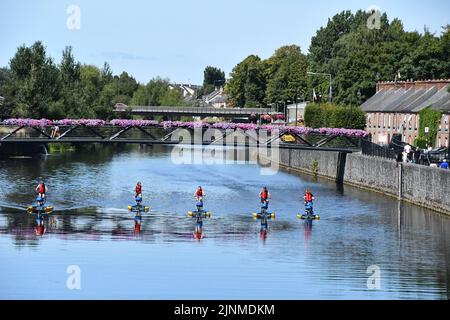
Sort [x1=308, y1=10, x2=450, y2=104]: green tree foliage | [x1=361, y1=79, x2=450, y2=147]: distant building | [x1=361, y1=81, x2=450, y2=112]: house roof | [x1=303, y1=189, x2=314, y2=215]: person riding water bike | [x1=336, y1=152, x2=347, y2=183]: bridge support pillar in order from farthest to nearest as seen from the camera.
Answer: [x1=308, y1=10, x2=450, y2=104]: green tree foliage < [x1=361, y1=81, x2=450, y2=112]: house roof < [x1=361, y1=79, x2=450, y2=147]: distant building < [x1=336, y1=152, x2=347, y2=183]: bridge support pillar < [x1=303, y1=189, x2=314, y2=215]: person riding water bike

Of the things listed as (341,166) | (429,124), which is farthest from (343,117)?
(341,166)

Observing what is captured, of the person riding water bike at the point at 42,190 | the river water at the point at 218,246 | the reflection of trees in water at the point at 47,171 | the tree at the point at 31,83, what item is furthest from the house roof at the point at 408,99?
the person riding water bike at the point at 42,190

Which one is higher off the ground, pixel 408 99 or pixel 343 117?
pixel 408 99

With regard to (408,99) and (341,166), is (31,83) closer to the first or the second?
(408,99)

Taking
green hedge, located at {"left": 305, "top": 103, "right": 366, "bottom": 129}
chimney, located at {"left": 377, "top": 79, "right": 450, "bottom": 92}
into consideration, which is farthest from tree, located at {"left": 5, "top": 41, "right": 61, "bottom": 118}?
chimney, located at {"left": 377, "top": 79, "right": 450, "bottom": 92}

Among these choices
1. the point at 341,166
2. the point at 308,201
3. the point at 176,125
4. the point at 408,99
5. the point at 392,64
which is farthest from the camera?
the point at 392,64

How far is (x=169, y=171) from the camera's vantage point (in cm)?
11288

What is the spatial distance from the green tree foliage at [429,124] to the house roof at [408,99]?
108 centimetres

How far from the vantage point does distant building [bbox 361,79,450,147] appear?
10781 cm

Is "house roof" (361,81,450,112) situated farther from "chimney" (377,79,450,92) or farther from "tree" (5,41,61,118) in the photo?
"tree" (5,41,61,118)

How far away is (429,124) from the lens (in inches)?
4136

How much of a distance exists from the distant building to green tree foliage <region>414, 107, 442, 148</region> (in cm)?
49

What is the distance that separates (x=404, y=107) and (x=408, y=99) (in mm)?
2747
